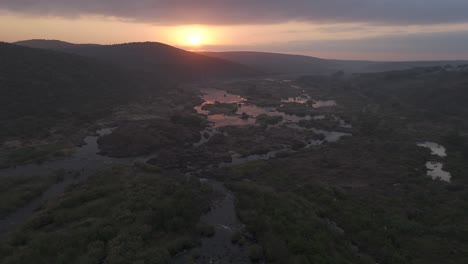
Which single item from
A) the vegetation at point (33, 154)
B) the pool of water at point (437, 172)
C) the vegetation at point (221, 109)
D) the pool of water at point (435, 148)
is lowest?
the vegetation at point (33, 154)

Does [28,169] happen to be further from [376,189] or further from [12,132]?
[376,189]

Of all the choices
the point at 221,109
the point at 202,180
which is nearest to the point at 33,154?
the point at 202,180

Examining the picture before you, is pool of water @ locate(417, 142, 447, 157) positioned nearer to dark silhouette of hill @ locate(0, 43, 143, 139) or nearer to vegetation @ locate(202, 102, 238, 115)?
vegetation @ locate(202, 102, 238, 115)

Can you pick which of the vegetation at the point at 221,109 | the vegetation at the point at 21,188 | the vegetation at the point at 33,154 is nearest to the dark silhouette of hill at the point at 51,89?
the vegetation at the point at 33,154

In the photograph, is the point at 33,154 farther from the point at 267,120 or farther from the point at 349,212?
the point at 267,120

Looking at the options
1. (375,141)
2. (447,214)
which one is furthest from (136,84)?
(447,214)

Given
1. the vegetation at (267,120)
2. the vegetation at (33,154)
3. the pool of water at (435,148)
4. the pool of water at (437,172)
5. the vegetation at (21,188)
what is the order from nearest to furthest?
the vegetation at (21,188), the pool of water at (437,172), the vegetation at (33,154), the pool of water at (435,148), the vegetation at (267,120)

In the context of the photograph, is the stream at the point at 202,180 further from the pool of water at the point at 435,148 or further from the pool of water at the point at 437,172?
the pool of water at the point at 437,172
